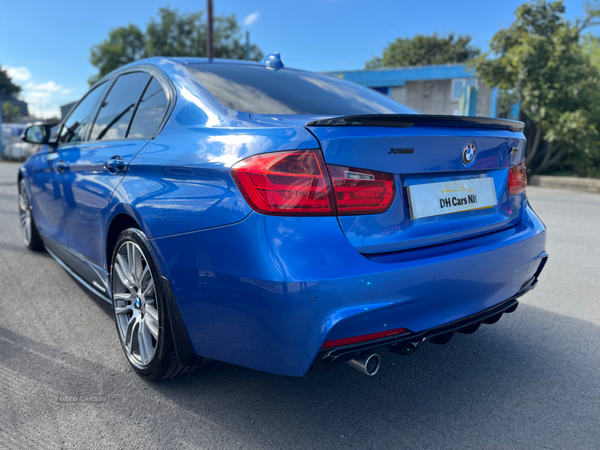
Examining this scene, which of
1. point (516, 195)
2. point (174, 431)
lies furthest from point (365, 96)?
point (174, 431)

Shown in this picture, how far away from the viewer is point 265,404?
209 centimetres

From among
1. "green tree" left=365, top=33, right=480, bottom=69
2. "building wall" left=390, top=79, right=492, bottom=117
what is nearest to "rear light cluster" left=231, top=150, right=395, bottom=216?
"building wall" left=390, top=79, right=492, bottom=117

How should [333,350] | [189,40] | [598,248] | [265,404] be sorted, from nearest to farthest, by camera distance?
1. [333,350]
2. [265,404]
3. [598,248]
4. [189,40]

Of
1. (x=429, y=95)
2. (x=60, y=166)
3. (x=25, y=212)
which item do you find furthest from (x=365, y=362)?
(x=429, y=95)

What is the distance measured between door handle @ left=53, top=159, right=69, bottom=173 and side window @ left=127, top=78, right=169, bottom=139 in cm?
88

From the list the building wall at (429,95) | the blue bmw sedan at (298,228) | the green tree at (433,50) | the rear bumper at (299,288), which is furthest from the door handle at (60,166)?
the green tree at (433,50)

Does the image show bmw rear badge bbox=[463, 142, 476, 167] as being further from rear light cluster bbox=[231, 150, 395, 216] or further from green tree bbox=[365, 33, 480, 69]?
green tree bbox=[365, 33, 480, 69]

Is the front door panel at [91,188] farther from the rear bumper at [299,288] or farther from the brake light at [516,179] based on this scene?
the brake light at [516,179]

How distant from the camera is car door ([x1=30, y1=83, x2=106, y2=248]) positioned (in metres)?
3.37

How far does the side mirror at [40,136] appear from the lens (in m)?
3.85

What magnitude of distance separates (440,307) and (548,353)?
1.18 meters

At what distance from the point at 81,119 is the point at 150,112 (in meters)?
1.33

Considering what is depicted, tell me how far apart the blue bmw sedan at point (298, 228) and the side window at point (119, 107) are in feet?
0.81

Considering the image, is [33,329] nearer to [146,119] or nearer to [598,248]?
[146,119]
